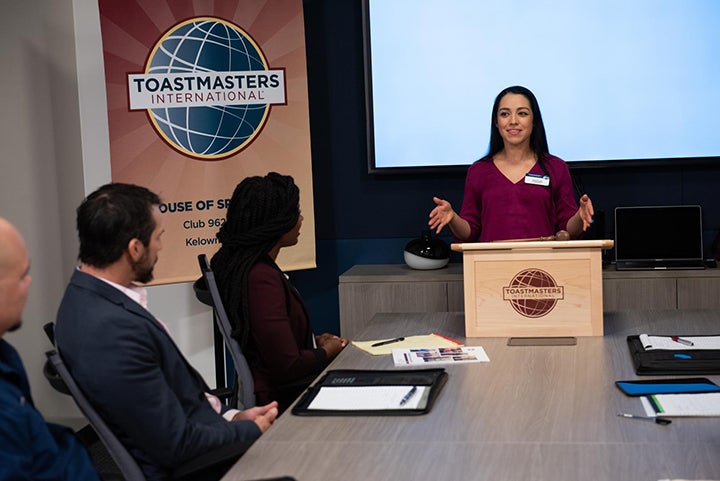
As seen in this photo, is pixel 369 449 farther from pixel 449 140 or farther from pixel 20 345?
pixel 449 140

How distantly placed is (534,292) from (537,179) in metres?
0.94

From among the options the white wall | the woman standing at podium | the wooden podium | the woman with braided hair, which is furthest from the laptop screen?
the white wall

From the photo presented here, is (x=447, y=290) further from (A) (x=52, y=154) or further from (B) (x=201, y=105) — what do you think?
(A) (x=52, y=154)

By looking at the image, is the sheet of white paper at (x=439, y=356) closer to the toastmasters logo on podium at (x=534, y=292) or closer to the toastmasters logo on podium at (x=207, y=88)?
the toastmasters logo on podium at (x=534, y=292)

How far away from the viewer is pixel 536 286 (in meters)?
3.04

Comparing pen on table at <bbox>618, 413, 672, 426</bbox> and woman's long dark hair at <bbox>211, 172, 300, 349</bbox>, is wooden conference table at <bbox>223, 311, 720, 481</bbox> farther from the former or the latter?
woman's long dark hair at <bbox>211, 172, 300, 349</bbox>

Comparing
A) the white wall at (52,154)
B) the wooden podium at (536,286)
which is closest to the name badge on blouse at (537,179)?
the wooden podium at (536,286)

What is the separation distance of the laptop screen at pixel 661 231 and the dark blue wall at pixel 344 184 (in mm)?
980

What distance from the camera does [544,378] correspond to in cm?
252

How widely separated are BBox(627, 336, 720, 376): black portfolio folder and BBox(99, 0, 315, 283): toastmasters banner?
2551 millimetres

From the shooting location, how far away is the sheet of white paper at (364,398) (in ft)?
7.36

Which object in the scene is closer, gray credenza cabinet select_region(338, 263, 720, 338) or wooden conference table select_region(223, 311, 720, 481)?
wooden conference table select_region(223, 311, 720, 481)

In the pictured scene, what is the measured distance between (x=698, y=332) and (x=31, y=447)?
7.59 ft

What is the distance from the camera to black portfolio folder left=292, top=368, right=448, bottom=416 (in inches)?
87.4
